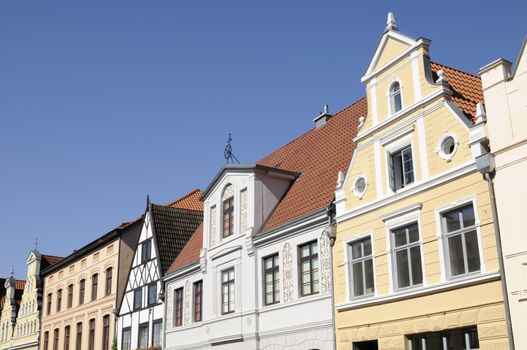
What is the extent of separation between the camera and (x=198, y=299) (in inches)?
1116

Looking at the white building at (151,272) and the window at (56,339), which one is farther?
the window at (56,339)

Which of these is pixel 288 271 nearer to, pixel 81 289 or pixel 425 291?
pixel 425 291

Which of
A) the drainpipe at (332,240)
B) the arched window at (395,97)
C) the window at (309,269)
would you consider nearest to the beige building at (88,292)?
the window at (309,269)

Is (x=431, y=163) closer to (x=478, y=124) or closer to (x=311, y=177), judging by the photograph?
(x=478, y=124)

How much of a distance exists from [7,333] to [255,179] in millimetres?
36843

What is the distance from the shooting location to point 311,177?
24594 mm

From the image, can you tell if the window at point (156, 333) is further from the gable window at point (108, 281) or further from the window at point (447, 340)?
the window at point (447, 340)

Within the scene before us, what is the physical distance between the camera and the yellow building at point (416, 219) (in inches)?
632

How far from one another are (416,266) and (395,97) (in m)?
4.96

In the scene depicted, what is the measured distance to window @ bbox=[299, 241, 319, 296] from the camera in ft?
70.8

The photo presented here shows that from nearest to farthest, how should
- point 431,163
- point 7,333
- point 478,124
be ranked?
point 478,124, point 431,163, point 7,333

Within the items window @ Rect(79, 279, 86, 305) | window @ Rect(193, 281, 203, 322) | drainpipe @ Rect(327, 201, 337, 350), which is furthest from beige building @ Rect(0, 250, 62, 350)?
drainpipe @ Rect(327, 201, 337, 350)

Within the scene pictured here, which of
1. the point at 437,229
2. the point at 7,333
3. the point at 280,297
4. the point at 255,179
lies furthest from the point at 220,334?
the point at 7,333

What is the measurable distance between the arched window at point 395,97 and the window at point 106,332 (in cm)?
2268
